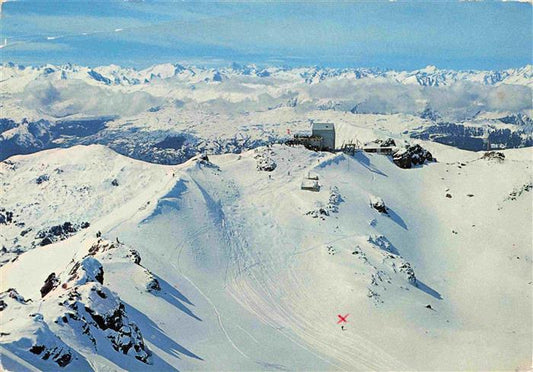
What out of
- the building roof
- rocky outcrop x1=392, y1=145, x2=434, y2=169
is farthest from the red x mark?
the building roof

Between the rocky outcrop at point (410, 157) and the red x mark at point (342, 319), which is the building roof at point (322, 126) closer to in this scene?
the rocky outcrop at point (410, 157)

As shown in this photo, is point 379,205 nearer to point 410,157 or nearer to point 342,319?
point 410,157

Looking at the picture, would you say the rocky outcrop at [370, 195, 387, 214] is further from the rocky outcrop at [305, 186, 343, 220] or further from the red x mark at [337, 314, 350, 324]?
the red x mark at [337, 314, 350, 324]

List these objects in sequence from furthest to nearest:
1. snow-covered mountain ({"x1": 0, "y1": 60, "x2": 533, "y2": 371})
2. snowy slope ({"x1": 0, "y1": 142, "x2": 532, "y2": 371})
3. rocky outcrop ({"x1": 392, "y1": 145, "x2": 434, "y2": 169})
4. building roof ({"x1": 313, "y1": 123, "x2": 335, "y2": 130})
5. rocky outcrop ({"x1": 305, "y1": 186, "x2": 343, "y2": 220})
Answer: building roof ({"x1": 313, "y1": 123, "x2": 335, "y2": 130})
rocky outcrop ({"x1": 392, "y1": 145, "x2": 434, "y2": 169})
rocky outcrop ({"x1": 305, "y1": 186, "x2": 343, "y2": 220})
snowy slope ({"x1": 0, "y1": 142, "x2": 532, "y2": 371})
snow-covered mountain ({"x1": 0, "y1": 60, "x2": 533, "y2": 371})

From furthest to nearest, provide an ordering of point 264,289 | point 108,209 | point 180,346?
point 108,209 < point 264,289 < point 180,346

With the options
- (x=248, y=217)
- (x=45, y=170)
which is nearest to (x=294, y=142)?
(x=248, y=217)

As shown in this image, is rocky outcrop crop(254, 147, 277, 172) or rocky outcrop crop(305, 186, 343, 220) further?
rocky outcrop crop(254, 147, 277, 172)

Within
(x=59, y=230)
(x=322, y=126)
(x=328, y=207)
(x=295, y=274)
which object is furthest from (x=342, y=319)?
(x=59, y=230)

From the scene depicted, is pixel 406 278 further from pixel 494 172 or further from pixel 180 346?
pixel 494 172
